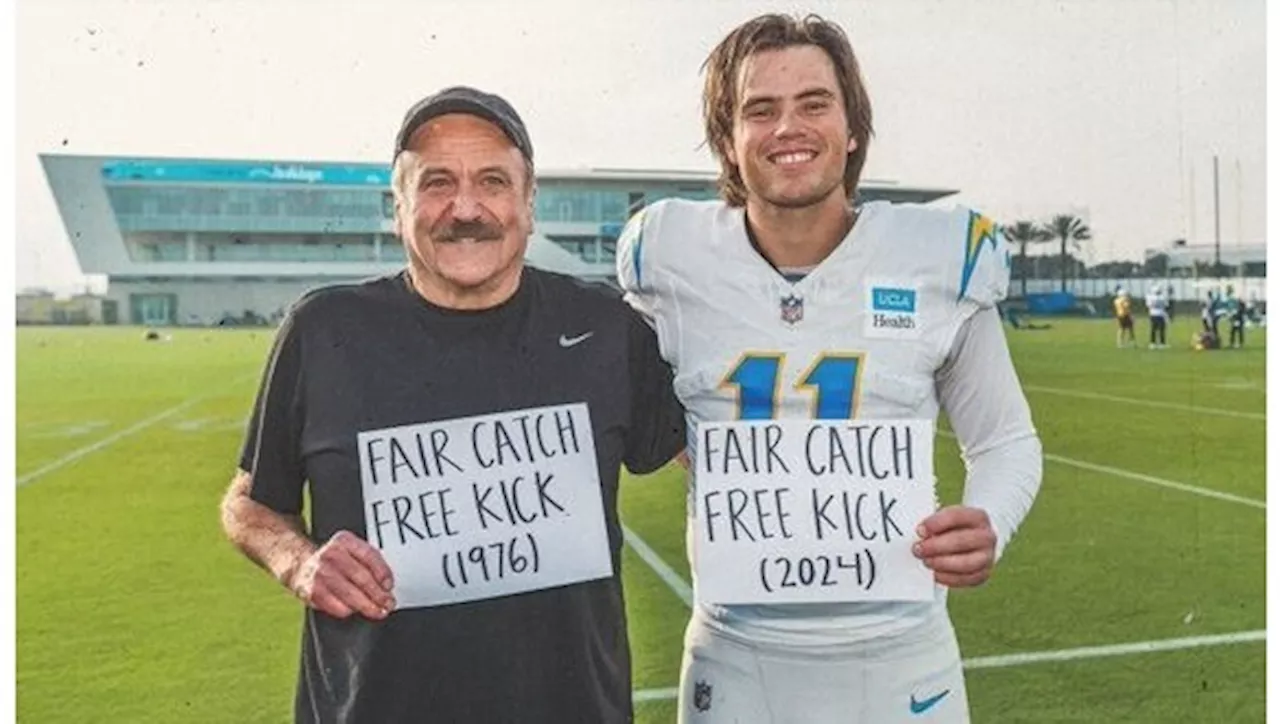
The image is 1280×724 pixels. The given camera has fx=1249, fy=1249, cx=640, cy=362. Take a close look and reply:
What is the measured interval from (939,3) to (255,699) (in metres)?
2.31

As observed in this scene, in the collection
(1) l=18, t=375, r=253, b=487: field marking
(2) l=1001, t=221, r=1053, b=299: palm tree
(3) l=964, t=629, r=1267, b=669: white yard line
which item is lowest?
(3) l=964, t=629, r=1267, b=669: white yard line

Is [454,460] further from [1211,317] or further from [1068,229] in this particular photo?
[1211,317]

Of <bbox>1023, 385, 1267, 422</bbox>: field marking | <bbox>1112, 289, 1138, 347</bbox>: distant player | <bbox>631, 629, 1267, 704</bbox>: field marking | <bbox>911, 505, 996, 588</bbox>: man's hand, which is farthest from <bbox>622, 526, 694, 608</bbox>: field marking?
<bbox>1023, 385, 1267, 422</bbox>: field marking

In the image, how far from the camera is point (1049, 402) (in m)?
8.97

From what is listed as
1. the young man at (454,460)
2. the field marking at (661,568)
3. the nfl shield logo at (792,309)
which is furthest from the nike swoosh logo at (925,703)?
the field marking at (661,568)

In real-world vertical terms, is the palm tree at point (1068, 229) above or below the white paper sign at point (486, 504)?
above

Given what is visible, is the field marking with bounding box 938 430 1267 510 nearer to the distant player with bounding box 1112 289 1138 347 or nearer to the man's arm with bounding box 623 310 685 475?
the distant player with bounding box 1112 289 1138 347

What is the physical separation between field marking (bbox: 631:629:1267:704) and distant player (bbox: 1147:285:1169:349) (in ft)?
4.58

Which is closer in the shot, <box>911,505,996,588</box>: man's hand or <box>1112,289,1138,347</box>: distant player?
<box>911,505,996,588</box>: man's hand

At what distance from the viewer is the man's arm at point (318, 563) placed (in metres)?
1.34

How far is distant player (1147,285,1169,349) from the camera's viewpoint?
15.2 feet

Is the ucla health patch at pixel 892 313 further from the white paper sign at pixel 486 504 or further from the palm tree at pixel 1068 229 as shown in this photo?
the palm tree at pixel 1068 229

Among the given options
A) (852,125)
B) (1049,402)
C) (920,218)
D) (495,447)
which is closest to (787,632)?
(495,447)

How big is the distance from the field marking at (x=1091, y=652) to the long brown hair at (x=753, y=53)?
5.69ft
